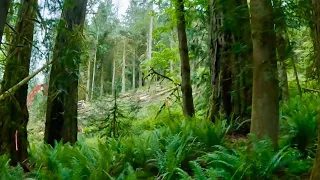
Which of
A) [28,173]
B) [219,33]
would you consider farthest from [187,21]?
[28,173]

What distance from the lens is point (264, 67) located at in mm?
3529

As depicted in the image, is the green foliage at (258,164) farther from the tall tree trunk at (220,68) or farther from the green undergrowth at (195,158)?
the tall tree trunk at (220,68)

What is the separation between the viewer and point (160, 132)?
6203 millimetres

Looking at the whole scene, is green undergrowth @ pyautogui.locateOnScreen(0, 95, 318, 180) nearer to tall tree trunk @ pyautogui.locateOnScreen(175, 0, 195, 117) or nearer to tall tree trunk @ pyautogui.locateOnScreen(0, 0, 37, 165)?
tall tree trunk @ pyautogui.locateOnScreen(0, 0, 37, 165)

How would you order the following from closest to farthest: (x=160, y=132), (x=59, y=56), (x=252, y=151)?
(x=252, y=151) → (x=59, y=56) → (x=160, y=132)

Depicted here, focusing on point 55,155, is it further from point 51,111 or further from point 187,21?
point 187,21

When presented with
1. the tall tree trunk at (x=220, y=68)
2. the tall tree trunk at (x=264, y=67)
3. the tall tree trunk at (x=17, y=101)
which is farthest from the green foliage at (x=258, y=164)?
the tall tree trunk at (x=17, y=101)

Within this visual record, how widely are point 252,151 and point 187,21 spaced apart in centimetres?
562

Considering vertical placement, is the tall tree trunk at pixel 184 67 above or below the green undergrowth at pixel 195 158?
above

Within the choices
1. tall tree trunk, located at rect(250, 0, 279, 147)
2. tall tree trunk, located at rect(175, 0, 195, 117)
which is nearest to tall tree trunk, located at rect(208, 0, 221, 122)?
tall tree trunk, located at rect(175, 0, 195, 117)

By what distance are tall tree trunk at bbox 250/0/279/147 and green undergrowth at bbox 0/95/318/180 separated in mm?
307

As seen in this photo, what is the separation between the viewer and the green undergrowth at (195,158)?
3424 mm

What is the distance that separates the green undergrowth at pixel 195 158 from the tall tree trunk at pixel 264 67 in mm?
307

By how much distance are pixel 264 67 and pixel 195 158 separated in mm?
1769
